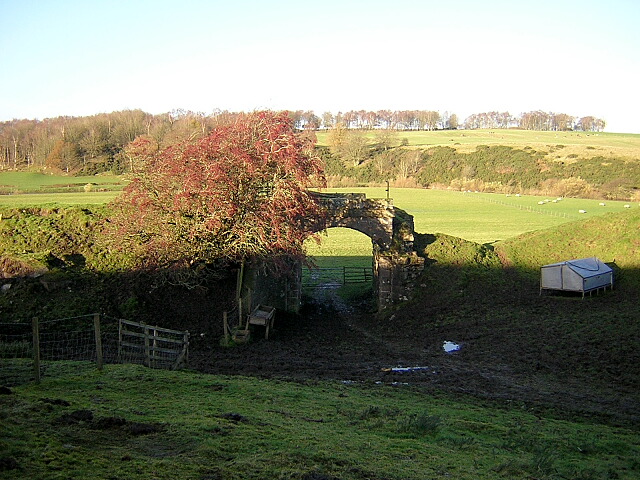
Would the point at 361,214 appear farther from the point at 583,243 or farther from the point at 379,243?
the point at 583,243

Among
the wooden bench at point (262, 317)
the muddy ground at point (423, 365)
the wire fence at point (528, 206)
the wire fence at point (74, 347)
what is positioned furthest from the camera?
the wire fence at point (528, 206)

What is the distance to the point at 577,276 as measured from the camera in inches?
1017

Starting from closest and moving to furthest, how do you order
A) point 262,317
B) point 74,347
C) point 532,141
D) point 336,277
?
point 74,347 < point 262,317 < point 336,277 < point 532,141

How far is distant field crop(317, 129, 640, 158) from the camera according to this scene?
10329 cm

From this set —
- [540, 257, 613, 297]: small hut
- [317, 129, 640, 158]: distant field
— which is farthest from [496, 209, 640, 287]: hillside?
[317, 129, 640, 158]: distant field

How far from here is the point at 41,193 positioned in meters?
44.3

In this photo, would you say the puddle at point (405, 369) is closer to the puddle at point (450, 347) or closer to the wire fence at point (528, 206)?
the puddle at point (450, 347)

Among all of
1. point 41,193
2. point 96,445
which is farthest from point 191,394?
point 41,193

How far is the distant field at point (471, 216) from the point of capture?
4947 cm

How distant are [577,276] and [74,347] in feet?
67.2

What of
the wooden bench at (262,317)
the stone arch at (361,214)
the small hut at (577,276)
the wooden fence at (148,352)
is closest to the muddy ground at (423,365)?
the wooden bench at (262,317)

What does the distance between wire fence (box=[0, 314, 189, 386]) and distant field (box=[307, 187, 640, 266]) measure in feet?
76.7

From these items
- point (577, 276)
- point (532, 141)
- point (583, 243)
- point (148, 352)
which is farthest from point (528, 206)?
point (148, 352)

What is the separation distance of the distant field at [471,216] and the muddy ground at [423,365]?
17.5m
